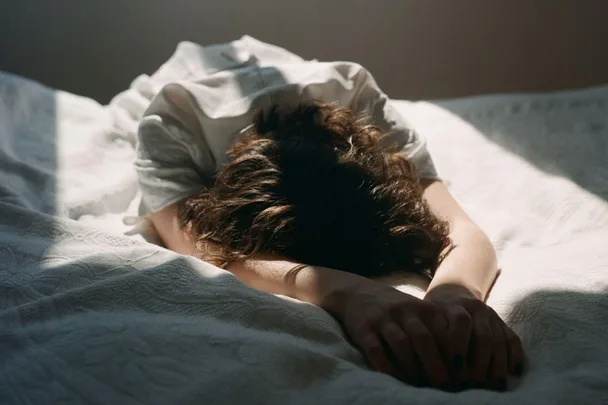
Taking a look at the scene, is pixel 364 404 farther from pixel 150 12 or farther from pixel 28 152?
pixel 150 12

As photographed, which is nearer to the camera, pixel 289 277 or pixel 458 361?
pixel 458 361

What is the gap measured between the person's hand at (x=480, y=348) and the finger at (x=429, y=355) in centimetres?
2

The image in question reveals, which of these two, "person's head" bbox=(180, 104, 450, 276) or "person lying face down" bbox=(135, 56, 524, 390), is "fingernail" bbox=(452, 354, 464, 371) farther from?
"person's head" bbox=(180, 104, 450, 276)

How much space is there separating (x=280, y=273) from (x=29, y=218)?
14.6 inches

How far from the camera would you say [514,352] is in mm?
705

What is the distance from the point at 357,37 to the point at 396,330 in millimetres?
1690

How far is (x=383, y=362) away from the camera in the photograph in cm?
68

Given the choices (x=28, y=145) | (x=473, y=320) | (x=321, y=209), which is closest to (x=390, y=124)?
(x=321, y=209)

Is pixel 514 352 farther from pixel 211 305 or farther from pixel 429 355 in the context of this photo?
pixel 211 305

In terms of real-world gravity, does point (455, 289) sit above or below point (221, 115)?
below

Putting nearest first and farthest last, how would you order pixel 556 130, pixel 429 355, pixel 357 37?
pixel 429 355, pixel 556 130, pixel 357 37

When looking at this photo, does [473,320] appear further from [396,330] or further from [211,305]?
[211,305]

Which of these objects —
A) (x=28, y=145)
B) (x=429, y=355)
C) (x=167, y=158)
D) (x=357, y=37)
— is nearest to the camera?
(x=429, y=355)

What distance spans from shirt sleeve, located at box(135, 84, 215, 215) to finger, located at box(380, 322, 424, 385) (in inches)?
19.7
